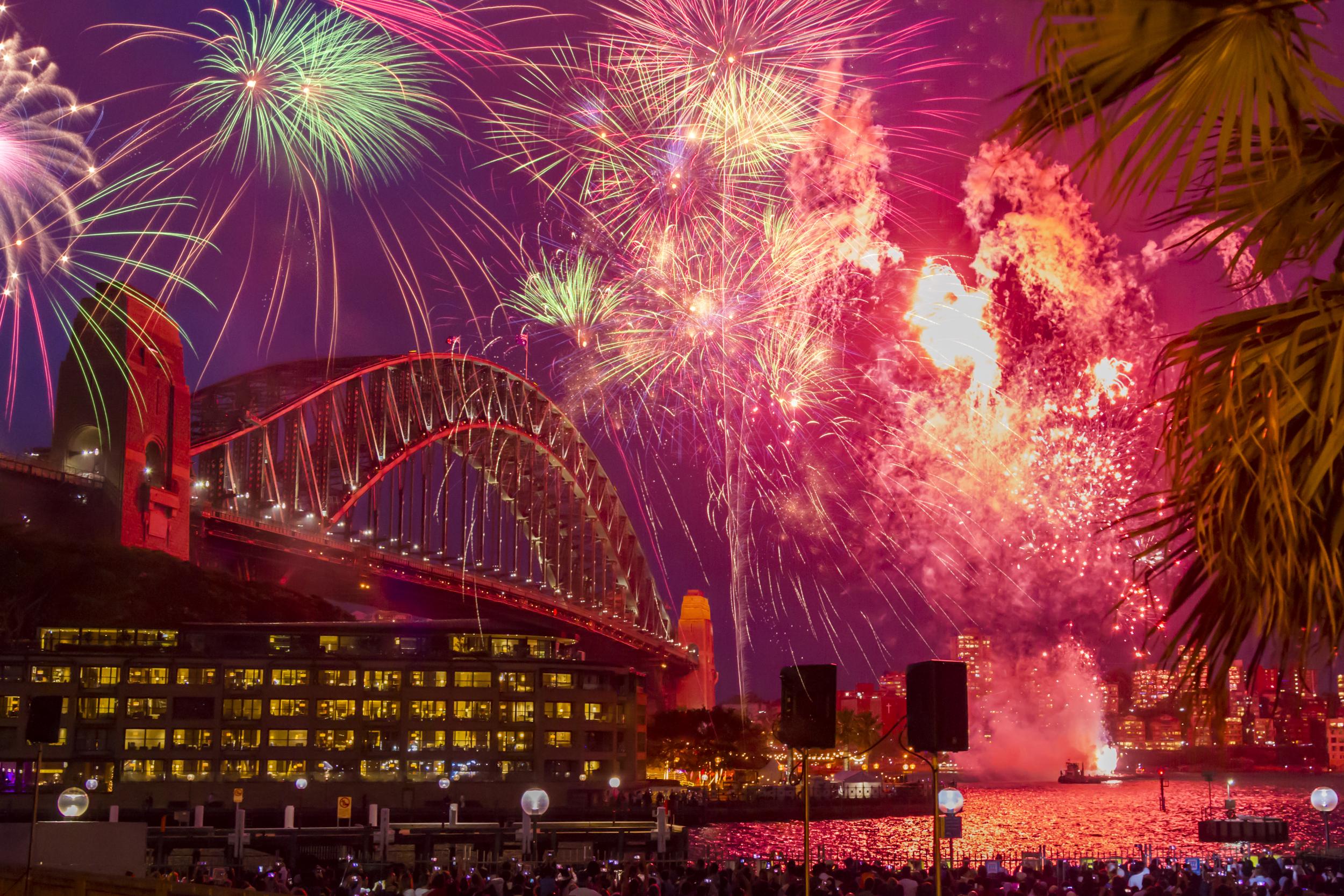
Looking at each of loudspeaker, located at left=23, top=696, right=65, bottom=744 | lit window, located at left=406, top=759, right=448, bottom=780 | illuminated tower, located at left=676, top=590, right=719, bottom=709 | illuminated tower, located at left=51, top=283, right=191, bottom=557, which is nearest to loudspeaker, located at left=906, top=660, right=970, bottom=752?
loudspeaker, located at left=23, top=696, right=65, bottom=744

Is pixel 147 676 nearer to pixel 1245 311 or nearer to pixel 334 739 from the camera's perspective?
pixel 334 739

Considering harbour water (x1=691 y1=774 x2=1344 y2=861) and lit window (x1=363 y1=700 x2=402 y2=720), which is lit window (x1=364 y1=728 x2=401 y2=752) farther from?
harbour water (x1=691 y1=774 x2=1344 y2=861)

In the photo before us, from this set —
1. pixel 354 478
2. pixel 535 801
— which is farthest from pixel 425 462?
pixel 535 801

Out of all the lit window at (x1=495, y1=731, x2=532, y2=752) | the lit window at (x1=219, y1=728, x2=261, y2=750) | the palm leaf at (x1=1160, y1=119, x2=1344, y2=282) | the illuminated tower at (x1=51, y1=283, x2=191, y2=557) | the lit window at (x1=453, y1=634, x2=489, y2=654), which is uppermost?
the illuminated tower at (x1=51, y1=283, x2=191, y2=557)

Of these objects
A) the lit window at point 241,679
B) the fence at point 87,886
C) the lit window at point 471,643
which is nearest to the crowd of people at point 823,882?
the fence at point 87,886

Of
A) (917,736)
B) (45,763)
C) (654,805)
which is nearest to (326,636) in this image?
(45,763)

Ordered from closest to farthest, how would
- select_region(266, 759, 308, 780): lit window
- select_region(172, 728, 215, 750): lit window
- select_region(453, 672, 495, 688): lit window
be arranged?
select_region(172, 728, 215, 750): lit window, select_region(266, 759, 308, 780): lit window, select_region(453, 672, 495, 688): lit window

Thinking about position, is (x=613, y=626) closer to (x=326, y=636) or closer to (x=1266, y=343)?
(x=326, y=636)
